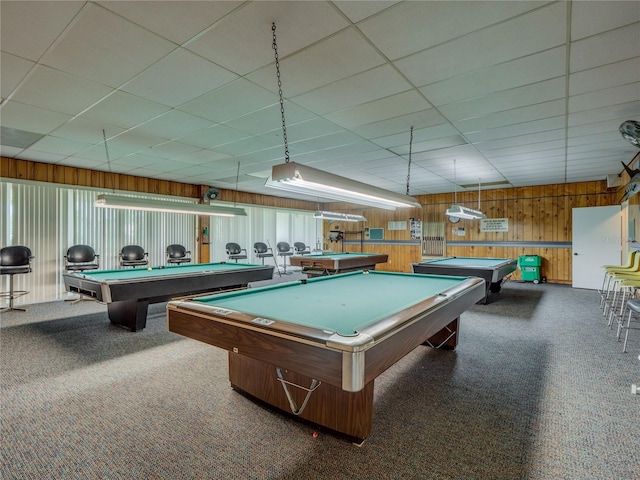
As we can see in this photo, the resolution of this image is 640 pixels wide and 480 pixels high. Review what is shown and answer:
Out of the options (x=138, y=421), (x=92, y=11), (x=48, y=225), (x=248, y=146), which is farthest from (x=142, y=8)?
(x=48, y=225)

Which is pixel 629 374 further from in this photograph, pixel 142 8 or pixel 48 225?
pixel 48 225

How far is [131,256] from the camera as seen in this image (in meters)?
6.46

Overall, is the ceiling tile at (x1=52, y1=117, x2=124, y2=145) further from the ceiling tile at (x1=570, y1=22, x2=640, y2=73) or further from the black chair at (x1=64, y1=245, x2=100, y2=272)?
the ceiling tile at (x1=570, y1=22, x2=640, y2=73)

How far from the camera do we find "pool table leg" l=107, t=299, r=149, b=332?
13.3ft

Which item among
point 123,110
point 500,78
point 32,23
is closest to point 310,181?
point 500,78

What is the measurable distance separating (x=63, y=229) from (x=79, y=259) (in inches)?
31.3

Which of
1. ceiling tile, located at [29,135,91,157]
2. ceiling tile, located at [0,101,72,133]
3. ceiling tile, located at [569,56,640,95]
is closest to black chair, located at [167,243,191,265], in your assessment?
ceiling tile, located at [29,135,91,157]

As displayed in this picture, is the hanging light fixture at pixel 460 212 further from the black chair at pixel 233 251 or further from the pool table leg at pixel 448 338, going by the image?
the black chair at pixel 233 251

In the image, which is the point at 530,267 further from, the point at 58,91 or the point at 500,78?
the point at 58,91

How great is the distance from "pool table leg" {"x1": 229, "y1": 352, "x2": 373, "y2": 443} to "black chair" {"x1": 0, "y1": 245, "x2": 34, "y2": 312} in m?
→ 4.67

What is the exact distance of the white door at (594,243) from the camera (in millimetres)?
7166

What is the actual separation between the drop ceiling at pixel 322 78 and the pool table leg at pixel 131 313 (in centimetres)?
219

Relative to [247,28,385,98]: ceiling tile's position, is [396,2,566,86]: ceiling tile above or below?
below

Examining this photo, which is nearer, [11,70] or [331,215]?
[11,70]
